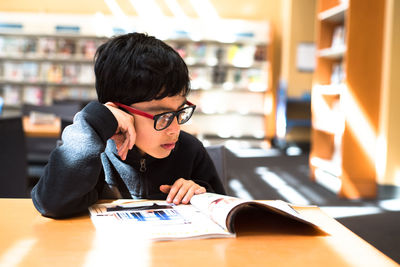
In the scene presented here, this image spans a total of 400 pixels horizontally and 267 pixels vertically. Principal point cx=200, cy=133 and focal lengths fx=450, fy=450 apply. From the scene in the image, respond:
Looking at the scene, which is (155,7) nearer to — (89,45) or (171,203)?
(89,45)

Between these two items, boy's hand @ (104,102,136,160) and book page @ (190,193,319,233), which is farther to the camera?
boy's hand @ (104,102,136,160)

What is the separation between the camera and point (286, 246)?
737mm

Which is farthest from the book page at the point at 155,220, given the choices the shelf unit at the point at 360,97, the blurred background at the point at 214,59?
the blurred background at the point at 214,59

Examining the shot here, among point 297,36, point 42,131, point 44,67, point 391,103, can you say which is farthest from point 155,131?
point 44,67

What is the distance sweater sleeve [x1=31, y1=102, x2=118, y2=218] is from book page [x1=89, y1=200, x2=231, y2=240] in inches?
2.0

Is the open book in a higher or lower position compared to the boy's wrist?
lower

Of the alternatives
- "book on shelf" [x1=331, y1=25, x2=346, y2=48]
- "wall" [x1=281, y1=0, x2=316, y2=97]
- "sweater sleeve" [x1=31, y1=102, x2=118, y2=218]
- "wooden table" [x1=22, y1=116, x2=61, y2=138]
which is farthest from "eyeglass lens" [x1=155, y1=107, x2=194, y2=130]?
"wall" [x1=281, y1=0, x2=316, y2=97]

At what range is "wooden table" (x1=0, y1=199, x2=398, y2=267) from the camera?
0.65m

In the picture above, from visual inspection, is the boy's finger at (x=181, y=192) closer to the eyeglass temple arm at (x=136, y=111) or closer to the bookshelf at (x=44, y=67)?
the eyeglass temple arm at (x=136, y=111)

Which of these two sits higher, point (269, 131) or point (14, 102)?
point (14, 102)

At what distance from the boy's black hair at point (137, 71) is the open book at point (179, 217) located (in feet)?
1.00

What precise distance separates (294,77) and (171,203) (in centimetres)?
716

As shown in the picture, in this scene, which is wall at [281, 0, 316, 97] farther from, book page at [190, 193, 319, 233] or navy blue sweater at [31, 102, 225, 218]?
book page at [190, 193, 319, 233]

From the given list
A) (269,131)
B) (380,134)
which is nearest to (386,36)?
(380,134)
